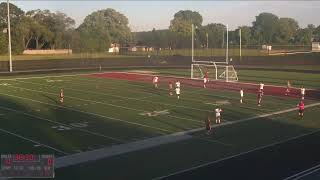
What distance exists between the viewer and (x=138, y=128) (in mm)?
22641

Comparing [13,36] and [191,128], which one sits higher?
[13,36]

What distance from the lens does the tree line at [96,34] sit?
91.0 metres

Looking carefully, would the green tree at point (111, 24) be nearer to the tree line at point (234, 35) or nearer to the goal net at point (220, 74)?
the tree line at point (234, 35)

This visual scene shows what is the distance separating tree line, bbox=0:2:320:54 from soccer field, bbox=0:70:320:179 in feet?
176

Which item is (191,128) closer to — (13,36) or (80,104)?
(80,104)

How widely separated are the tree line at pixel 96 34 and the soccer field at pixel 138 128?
176ft

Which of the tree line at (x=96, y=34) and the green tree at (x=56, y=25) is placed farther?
the green tree at (x=56, y=25)

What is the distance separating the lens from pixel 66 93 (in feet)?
118

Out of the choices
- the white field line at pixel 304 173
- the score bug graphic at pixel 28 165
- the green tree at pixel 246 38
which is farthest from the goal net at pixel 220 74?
the green tree at pixel 246 38

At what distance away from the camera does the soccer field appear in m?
16.9

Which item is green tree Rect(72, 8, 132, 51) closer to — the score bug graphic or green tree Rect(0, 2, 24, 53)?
green tree Rect(0, 2, 24, 53)

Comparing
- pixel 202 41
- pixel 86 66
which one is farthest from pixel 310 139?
pixel 202 41

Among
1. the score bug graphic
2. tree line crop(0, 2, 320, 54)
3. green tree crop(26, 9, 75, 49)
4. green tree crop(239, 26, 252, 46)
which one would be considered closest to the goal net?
the score bug graphic

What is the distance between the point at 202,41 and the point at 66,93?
8157 centimetres
